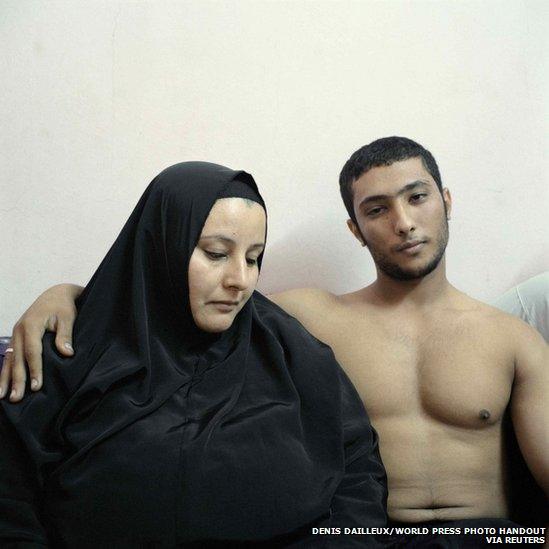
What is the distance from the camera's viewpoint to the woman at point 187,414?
1.08m

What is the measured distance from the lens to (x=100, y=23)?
1.93m

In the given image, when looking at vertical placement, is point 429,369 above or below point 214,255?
below

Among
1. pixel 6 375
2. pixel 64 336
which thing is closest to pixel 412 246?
pixel 64 336

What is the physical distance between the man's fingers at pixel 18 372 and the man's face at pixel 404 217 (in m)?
0.84

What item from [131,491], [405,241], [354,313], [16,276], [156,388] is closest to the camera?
[131,491]

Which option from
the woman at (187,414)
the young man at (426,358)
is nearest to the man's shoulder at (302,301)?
the young man at (426,358)

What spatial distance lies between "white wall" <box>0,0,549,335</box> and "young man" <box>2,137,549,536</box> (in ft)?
1.38

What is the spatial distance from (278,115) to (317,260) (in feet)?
1.56

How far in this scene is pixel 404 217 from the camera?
4.85 feet

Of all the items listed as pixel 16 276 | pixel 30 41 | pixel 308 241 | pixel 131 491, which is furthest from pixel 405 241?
pixel 30 41

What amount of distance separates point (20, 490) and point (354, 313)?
880 mm

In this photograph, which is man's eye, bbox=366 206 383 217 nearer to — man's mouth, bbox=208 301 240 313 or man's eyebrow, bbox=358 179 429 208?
man's eyebrow, bbox=358 179 429 208

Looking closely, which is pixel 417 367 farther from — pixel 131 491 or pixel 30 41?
pixel 30 41

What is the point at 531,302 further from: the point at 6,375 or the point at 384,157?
the point at 6,375
